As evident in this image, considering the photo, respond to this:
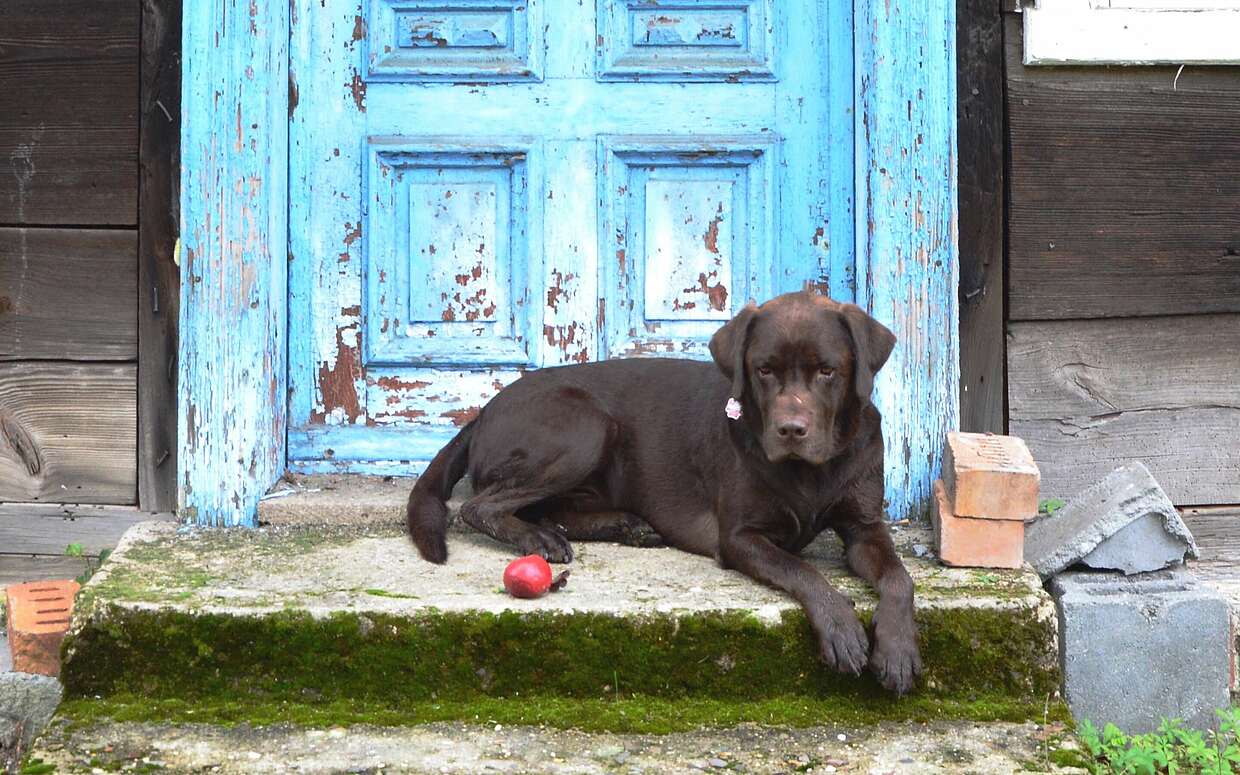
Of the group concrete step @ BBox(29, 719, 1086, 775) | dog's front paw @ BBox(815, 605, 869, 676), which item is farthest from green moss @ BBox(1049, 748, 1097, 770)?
dog's front paw @ BBox(815, 605, 869, 676)

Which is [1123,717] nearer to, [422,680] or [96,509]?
[422,680]

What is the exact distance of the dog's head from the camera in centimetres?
342

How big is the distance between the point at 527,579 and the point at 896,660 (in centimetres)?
91

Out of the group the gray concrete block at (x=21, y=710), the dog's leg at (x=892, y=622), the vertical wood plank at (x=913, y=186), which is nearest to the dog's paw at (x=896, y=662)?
the dog's leg at (x=892, y=622)

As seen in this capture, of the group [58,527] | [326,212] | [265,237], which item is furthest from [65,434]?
[326,212]

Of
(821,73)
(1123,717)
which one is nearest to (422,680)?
(1123,717)

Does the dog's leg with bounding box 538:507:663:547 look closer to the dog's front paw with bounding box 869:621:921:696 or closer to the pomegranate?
the pomegranate

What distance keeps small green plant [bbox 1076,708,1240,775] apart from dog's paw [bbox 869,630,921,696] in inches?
19.0

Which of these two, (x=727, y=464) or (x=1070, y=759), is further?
(x=727, y=464)

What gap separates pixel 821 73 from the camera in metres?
4.48

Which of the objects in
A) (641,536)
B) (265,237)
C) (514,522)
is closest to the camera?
(514,522)

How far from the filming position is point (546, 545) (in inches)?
148

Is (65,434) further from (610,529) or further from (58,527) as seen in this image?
(610,529)

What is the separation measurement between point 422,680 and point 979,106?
8.31ft
